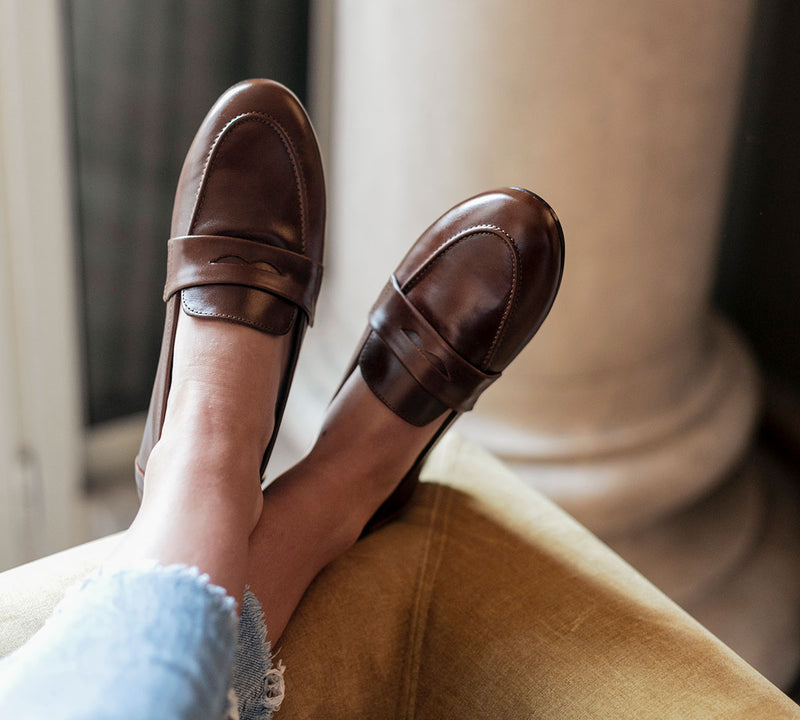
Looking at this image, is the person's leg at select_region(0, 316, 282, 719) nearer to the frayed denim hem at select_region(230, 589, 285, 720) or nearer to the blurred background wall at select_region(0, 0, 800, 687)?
the frayed denim hem at select_region(230, 589, 285, 720)

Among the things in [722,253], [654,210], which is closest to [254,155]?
[654,210]

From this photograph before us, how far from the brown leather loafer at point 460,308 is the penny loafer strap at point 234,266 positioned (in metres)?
0.08

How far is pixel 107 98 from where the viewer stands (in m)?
1.20

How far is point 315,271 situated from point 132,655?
18.0 inches

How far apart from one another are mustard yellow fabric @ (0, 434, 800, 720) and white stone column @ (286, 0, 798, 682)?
0.40 meters

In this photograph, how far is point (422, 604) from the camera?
0.65 meters

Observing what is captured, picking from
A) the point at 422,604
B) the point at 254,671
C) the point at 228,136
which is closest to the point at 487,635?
the point at 422,604

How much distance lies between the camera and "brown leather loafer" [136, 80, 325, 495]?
2.55 feet

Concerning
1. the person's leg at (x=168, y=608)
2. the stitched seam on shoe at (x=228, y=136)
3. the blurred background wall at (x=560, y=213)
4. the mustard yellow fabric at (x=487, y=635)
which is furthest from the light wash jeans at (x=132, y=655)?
the blurred background wall at (x=560, y=213)

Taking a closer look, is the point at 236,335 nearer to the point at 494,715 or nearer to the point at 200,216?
the point at 200,216

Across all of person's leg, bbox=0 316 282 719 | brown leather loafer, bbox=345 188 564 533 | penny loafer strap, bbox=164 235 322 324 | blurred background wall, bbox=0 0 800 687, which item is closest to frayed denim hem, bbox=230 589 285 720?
person's leg, bbox=0 316 282 719

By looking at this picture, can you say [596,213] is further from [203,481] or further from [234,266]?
[203,481]

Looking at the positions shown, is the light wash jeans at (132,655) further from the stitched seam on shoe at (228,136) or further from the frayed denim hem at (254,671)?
the stitched seam on shoe at (228,136)

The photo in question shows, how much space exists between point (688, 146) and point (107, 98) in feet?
2.51
